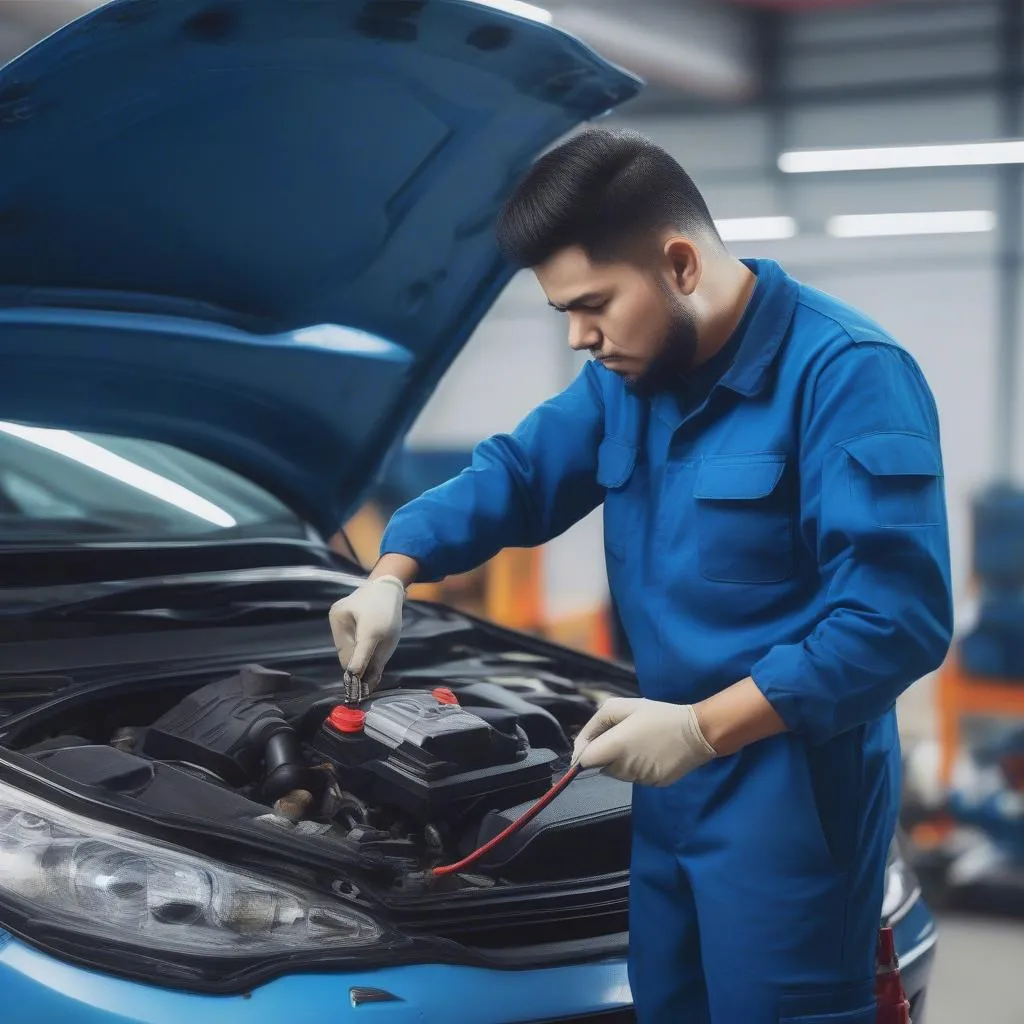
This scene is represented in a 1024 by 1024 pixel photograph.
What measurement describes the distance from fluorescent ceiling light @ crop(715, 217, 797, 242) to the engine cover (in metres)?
7.25

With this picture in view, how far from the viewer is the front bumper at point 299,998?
117 centimetres

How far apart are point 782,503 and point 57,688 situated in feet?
3.28

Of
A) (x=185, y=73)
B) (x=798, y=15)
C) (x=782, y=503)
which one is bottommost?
(x=798, y=15)

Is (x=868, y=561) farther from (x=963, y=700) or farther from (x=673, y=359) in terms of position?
(x=963, y=700)

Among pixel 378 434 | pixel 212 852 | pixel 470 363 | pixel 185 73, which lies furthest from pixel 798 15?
pixel 212 852

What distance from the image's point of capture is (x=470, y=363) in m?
9.73

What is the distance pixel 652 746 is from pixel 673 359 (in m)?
0.41

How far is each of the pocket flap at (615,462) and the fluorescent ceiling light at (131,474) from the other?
0.92 m

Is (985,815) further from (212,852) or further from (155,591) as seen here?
(212,852)

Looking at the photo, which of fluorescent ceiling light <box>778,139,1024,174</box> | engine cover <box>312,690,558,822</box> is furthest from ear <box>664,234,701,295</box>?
fluorescent ceiling light <box>778,139,1024,174</box>

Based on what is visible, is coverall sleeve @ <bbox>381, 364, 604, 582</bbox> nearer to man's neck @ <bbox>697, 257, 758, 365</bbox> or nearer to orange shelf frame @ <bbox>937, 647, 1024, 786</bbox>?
man's neck @ <bbox>697, 257, 758, 365</bbox>

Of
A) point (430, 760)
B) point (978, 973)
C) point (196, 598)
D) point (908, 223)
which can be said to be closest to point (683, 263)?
point (430, 760)

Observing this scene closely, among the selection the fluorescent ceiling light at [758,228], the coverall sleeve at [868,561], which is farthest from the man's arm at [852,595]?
the fluorescent ceiling light at [758,228]

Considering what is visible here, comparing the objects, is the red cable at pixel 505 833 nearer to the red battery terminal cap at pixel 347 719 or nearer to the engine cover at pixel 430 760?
the engine cover at pixel 430 760
